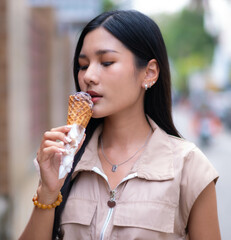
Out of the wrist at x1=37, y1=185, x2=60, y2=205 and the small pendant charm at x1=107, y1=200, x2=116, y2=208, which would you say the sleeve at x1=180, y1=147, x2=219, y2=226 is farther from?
the wrist at x1=37, y1=185, x2=60, y2=205

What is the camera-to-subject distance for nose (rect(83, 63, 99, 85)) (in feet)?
6.15

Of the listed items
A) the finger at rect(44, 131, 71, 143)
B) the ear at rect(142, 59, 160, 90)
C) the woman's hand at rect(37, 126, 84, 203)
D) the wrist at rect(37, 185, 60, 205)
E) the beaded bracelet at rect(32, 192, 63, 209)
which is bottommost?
the beaded bracelet at rect(32, 192, 63, 209)

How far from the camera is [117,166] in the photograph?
2051 mm

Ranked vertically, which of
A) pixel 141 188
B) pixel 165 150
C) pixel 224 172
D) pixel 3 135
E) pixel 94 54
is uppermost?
pixel 94 54

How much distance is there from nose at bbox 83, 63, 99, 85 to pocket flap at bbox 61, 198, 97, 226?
602 millimetres

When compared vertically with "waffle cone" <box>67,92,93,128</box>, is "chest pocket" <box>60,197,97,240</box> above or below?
below

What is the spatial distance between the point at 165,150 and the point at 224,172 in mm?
7533

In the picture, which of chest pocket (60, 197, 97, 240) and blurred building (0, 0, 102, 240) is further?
blurred building (0, 0, 102, 240)

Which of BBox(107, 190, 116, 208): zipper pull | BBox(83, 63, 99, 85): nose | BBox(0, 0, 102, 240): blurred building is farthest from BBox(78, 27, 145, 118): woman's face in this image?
BBox(0, 0, 102, 240): blurred building

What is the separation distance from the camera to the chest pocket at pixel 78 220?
74.2 inches

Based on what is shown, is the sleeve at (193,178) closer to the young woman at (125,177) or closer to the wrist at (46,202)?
the young woman at (125,177)

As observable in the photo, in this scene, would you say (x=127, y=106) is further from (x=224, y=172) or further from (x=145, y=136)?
(x=224, y=172)

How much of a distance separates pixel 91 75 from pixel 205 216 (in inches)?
34.9

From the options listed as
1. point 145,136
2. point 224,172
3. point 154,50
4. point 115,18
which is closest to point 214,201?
point 145,136
